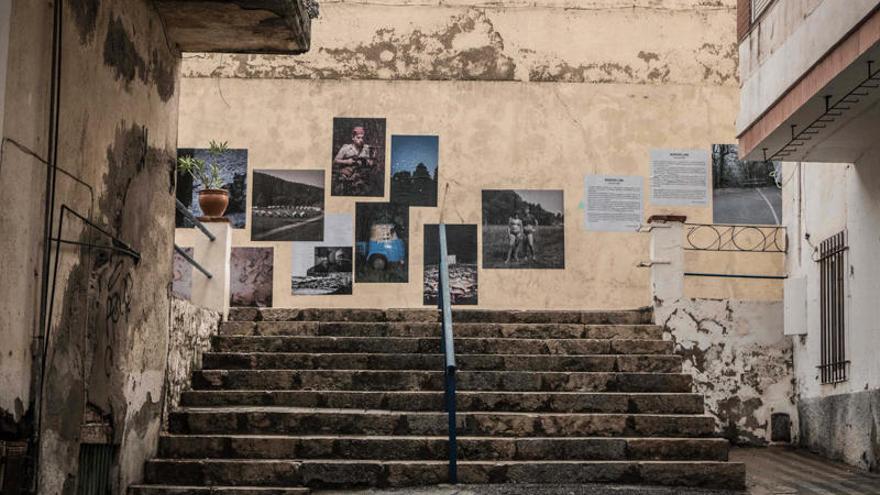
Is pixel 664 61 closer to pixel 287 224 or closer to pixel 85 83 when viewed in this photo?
pixel 287 224

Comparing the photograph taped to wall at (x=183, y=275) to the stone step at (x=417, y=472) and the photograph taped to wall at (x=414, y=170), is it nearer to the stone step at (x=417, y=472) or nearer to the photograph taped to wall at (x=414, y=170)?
the photograph taped to wall at (x=414, y=170)

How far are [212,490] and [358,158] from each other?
272 inches

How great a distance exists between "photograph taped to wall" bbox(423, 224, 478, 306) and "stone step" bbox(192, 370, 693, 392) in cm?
451

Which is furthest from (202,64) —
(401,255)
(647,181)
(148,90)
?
(148,90)

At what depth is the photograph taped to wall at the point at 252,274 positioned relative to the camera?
15.1m

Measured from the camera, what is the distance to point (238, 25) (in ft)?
29.9

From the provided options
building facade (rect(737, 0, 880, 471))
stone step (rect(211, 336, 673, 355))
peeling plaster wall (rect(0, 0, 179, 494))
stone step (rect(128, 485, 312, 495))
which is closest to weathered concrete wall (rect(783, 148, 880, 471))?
building facade (rect(737, 0, 880, 471))

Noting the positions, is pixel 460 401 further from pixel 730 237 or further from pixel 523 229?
pixel 730 237

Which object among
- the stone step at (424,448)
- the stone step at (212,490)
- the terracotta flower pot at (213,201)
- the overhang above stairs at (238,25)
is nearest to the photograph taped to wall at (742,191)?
the stone step at (424,448)

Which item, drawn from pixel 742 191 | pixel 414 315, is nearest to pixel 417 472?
pixel 414 315

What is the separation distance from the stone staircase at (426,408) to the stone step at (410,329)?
0.04 ft

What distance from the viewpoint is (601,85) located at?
15.5 metres

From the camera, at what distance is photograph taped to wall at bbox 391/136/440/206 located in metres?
15.3

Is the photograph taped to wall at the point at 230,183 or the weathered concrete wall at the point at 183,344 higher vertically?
the photograph taped to wall at the point at 230,183
